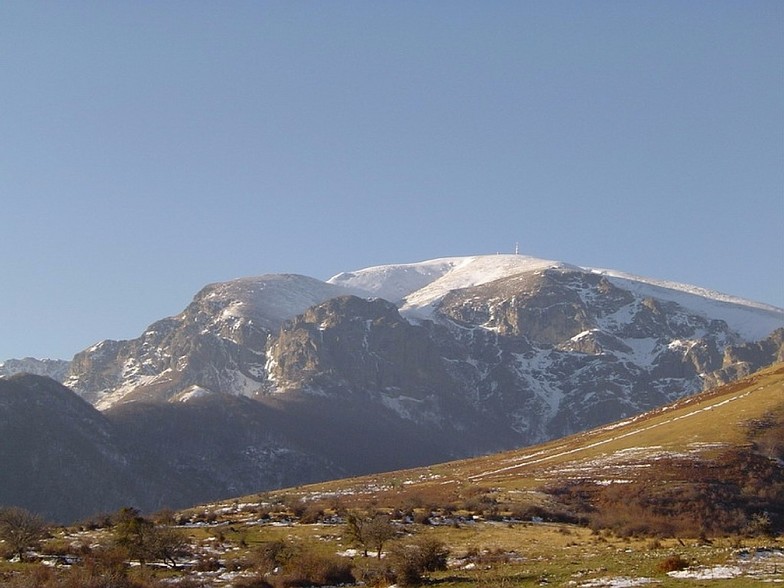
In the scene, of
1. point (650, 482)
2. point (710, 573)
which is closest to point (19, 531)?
point (710, 573)

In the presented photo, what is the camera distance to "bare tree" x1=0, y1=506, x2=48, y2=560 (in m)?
68.2

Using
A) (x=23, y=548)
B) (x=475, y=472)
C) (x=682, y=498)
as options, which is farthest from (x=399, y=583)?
(x=475, y=472)

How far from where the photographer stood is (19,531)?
70125 mm

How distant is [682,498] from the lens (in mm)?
101312

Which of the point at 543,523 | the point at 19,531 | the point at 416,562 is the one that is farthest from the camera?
the point at 543,523

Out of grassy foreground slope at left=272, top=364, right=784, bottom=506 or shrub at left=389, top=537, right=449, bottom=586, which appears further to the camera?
grassy foreground slope at left=272, top=364, right=784, bottom=506

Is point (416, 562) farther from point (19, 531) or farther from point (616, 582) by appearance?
point (19, 531)

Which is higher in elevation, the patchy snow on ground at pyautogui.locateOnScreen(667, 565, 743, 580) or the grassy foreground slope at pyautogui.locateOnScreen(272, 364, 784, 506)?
the patchy snow on ground at pyautogui.locateOnScreen(667, 565, 743, 580)

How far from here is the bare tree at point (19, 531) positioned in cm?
6825

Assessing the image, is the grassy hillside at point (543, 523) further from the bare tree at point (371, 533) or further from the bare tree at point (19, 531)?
the bare tree at point (19, 531)

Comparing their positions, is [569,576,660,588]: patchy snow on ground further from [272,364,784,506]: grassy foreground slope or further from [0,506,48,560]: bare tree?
[272,364,784,506]: grassy foreground slope

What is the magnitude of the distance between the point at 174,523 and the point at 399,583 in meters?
53.1

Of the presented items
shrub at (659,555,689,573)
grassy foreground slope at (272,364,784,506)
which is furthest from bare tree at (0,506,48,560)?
grassy foreground slope at (272,364,784,506)

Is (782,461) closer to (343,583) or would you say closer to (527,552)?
(527,552)
